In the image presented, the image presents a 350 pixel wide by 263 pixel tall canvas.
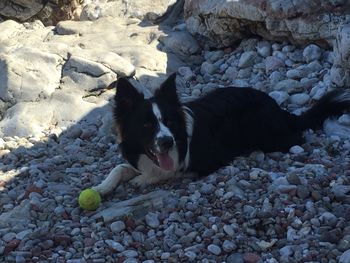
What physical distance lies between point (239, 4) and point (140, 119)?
3348 mm

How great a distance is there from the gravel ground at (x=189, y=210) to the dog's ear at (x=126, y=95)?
0.73m

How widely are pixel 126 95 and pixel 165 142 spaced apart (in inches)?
22.4

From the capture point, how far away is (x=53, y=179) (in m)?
5.98

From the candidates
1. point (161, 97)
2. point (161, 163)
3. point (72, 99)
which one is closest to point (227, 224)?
point (161, 163)

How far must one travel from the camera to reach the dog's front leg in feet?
18.2

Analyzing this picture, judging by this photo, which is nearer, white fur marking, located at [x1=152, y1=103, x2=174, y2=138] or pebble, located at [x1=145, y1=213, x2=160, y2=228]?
pebble, located at [x1=145, y1=213, x2=160, y2=228]

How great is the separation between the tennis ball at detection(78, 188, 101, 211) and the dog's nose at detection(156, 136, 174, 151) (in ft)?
2.15

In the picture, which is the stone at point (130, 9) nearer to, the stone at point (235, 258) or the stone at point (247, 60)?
the stone at point (247, 60)

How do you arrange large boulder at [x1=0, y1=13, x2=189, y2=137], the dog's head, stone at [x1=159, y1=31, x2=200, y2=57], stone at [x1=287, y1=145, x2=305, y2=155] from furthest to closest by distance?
1. stone at [x1=159, y1=31, x2=200, y2=57]
2. large boulder at [x1=0, y1=13, x2=189, y2=137]
3. stone at [x1=287, y1=145, x2=305, y2=155]
4. the dog's head

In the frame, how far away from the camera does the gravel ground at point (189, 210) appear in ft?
14.7

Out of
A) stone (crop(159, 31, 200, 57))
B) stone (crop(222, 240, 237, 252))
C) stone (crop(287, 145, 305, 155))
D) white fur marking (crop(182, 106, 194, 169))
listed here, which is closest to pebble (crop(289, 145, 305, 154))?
stone (crop(287, 145, 305, 155))

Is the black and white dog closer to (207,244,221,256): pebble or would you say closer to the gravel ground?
the gravel ground

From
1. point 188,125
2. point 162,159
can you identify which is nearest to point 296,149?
point 188,125

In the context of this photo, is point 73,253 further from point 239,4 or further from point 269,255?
point 239,4
